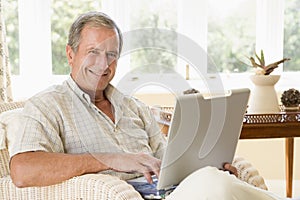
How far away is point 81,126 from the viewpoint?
7.16ft

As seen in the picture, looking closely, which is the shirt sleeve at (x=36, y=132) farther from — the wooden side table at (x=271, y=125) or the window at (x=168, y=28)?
the window at (x=168, y=28)

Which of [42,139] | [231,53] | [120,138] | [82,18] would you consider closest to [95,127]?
[120,138]

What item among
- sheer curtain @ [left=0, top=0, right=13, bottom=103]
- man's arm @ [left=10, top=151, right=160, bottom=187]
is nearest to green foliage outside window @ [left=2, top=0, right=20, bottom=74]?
sheer curtain @ [left=0, top=0, right=13, bottom=103]

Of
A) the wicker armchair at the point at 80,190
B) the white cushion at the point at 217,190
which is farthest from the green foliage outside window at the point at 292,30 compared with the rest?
the white cushion at the point at 217,190

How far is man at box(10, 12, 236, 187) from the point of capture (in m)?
1.99

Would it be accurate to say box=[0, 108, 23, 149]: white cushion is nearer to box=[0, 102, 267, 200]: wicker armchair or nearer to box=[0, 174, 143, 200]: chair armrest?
box=[0, 102, 267, 200]: wicker armchair

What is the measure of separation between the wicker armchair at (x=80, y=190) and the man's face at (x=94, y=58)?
0.37 metres

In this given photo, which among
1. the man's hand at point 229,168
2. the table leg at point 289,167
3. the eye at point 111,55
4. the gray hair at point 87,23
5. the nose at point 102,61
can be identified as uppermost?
the gray hair at point 87,23

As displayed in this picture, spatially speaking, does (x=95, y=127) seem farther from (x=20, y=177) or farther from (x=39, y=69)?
(x=39, y=69)

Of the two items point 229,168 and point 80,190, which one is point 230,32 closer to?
point 229,168

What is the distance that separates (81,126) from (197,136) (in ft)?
1.68

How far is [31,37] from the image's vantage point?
3820mm

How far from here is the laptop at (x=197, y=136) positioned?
1783 mm

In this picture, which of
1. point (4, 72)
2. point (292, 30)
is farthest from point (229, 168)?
point (292, 30)
